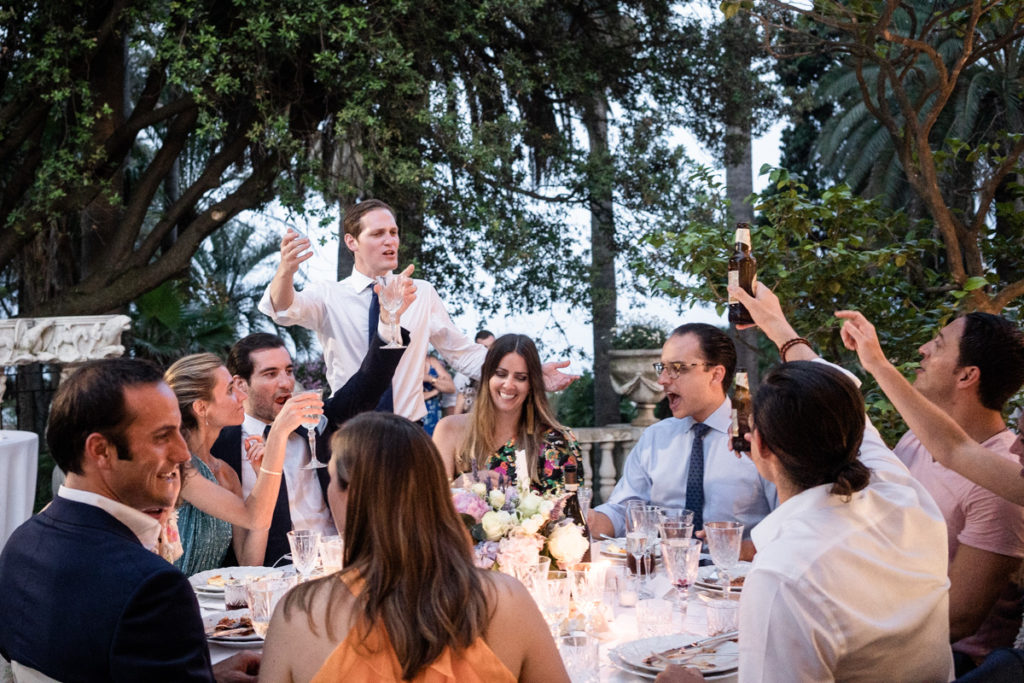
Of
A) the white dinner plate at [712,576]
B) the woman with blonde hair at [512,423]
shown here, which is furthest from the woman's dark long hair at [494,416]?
the white dinner plate at [712,576]

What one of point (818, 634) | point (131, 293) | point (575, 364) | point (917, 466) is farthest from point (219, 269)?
point (818, 634)

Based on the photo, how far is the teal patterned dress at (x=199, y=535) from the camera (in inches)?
137

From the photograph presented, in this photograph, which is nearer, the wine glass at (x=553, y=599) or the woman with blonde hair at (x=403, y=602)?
the woman with blonde hair at (x=403, y=602)

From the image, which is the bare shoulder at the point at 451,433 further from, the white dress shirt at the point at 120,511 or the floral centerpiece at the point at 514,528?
the white dress shirt at the point at 120,511

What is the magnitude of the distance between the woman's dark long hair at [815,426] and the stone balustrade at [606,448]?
5.58 m

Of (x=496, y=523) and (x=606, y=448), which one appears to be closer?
(x=496, y=523)

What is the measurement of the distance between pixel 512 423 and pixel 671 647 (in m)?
1.93

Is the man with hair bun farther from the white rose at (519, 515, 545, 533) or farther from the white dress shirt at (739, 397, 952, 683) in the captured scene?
the white rose at (519, 515, 545, 533)

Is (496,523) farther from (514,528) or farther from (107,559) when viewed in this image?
(107,559)

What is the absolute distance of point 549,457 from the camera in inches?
159

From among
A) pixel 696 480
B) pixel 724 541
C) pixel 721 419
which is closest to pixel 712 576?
pixel 724 541

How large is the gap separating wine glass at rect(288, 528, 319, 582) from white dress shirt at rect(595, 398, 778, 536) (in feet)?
4.84

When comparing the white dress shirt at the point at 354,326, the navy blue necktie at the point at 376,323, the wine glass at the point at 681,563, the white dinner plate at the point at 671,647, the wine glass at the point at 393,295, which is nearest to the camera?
the white dinner plate at the point at 671,647

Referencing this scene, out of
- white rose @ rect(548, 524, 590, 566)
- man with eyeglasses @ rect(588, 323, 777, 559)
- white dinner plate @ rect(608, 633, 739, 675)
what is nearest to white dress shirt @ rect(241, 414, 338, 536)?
man with eyeglasses @ rect(588, 323, 777, 559)
